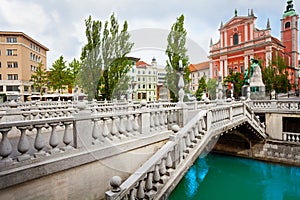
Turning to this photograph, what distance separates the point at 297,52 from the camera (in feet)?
143

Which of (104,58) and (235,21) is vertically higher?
(235,21)

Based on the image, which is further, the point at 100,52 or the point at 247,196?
the point at 100,52

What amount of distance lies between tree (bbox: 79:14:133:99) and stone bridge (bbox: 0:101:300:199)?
32.7 ft

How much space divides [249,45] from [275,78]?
1183cm

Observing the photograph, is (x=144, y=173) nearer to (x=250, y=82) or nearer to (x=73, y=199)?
(x=73, y=199)

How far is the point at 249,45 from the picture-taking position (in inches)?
1369

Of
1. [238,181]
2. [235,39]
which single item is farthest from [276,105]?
[235,39]

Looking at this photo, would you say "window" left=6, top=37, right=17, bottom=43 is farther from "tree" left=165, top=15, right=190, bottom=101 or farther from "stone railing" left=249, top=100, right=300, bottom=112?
"stone railing" left=249, top=100, right=300, bottom=112

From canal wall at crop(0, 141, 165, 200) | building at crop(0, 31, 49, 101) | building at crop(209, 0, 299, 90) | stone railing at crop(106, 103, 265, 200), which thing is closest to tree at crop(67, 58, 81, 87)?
building at crop(0, 31, 49, 101)

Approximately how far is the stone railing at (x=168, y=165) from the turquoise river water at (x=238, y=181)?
3889 mm

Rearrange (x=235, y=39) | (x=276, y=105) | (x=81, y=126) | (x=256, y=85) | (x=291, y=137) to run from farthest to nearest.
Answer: (x=235, y=39)
(x=256, y=85)
(x=276, y=105)
(x=291, y=137)
(x=81, y=126)

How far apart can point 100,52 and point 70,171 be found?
13.2 m

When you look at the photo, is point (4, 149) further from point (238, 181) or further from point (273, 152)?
point (273, 152)

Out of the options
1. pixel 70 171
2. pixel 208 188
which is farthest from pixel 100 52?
pixel 70 171
